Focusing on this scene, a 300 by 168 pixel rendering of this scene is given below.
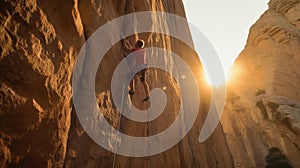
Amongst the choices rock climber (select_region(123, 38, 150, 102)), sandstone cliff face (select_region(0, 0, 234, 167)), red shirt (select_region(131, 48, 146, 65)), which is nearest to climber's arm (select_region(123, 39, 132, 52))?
rock climber (select_region(123, 38, 150, 102))

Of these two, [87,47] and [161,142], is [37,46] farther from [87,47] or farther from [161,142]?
[161,142]

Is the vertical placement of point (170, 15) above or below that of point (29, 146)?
above

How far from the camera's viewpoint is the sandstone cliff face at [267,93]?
21.6 meters

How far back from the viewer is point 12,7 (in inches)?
129

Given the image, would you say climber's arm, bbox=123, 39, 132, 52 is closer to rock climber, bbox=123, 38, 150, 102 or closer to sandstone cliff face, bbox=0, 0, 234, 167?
rock climber, bbox=123, 38, 150, 102

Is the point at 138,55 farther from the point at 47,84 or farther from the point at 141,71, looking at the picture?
the point at 47,84

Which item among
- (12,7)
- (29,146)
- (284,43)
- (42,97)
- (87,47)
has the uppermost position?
(284,43)

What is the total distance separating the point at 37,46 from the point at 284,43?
112ft

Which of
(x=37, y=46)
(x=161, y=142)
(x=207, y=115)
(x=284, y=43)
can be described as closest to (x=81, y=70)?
(x=37, y=46)

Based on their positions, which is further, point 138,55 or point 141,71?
point 141,71

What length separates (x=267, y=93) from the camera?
1043 inches

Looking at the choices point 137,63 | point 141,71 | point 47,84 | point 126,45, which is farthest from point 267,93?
point 47,84

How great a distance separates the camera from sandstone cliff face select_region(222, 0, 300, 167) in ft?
70.8

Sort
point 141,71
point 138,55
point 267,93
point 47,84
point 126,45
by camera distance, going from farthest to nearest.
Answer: point 267,93 → point 141,71 → point 138,55 → point 126,45 → point 47,84
